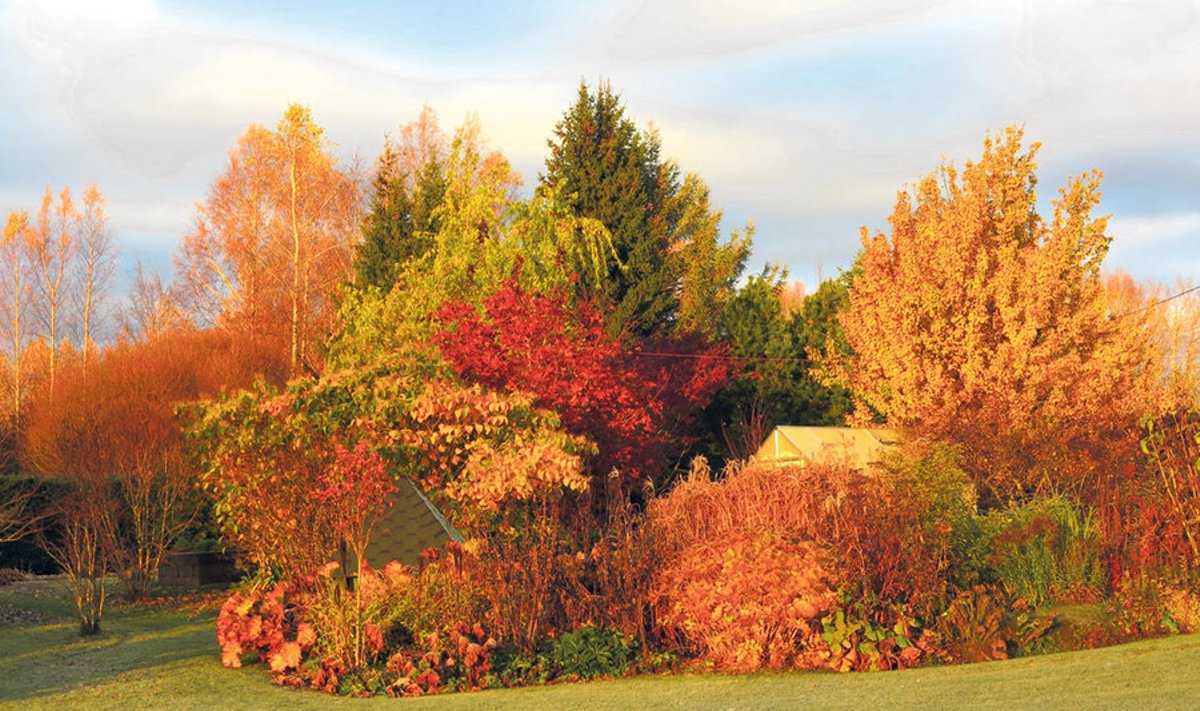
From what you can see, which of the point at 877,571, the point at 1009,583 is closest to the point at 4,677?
the point at 877,571

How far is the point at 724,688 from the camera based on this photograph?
28.2 ft

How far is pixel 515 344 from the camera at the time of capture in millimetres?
13688

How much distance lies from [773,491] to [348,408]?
454 cm

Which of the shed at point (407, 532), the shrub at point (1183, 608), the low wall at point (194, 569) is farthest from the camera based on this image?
the low wall at point (194, 569)

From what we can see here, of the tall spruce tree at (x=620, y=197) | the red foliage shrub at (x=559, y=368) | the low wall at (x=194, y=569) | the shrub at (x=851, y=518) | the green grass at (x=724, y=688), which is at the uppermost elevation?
the tall spruce tree at (x=620, y=197)

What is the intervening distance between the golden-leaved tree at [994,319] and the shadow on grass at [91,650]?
39.0 ft

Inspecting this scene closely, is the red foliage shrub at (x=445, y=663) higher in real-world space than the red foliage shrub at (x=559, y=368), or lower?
lower

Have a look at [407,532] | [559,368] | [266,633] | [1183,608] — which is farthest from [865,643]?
[559,368]

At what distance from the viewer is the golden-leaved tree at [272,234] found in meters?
34.8

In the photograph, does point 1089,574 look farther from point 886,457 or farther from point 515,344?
point 515,344

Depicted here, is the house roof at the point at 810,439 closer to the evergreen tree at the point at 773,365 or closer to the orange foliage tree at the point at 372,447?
the evergreen tree at the point at 773,365

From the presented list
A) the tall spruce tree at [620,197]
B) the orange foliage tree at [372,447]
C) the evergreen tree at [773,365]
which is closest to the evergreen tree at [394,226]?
the tall spruce tree at [620,197]

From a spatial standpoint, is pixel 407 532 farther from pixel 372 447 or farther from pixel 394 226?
pixel 394 226

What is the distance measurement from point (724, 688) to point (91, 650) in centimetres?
620
